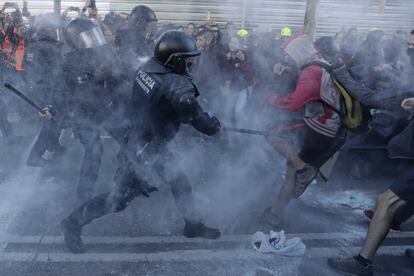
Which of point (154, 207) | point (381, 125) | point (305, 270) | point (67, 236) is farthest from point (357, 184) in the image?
point (67, 236)

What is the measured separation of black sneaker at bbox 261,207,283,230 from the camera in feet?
12.2

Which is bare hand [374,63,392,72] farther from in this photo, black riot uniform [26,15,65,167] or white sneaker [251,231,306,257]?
black riot uniform [26,15,65,167]

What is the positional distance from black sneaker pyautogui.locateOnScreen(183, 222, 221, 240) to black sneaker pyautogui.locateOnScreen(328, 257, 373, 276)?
89 centimetres

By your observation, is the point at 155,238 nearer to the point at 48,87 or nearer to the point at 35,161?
the point at 35,161

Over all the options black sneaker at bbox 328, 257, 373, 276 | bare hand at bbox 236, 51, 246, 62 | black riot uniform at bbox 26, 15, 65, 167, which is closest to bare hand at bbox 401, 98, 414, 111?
black sneaker at bbox 328, 257, 373, 276

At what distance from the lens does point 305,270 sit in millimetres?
3090

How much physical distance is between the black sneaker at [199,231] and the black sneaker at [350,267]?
890mm

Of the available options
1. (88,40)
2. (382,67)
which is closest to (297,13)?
(382,67)

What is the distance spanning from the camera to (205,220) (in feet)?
12.3

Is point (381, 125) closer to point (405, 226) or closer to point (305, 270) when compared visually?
point (405, 226)

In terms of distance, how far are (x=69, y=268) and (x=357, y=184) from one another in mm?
3200

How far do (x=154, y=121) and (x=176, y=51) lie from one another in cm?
51

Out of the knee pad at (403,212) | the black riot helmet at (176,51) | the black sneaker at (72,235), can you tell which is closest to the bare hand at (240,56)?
the black riot helmet at (176,51)

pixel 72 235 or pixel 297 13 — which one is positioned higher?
pixel 297 13
